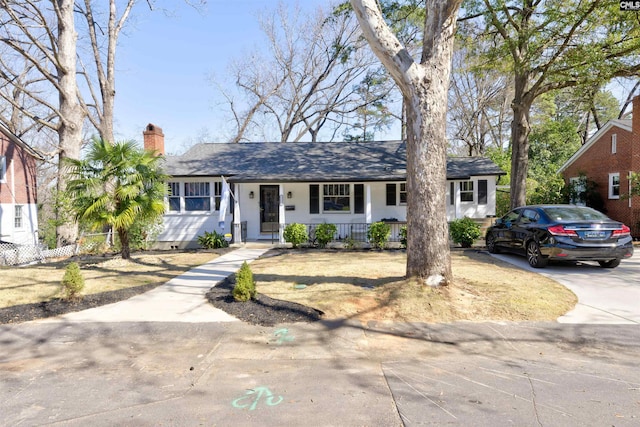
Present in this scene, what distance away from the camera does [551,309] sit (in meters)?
5.75

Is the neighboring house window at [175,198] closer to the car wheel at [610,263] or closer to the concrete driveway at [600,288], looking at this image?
the concrete driveway at [600,288]

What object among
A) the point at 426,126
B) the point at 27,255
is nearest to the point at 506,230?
the point at 426,126

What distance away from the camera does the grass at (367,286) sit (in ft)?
18.6

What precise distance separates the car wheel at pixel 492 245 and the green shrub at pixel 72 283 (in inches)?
426

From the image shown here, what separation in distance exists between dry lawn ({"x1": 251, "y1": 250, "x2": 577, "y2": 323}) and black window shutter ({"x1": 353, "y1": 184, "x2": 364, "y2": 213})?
6649mm

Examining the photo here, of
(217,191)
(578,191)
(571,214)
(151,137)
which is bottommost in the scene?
(571,214)

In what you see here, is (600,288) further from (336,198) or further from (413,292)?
(336,198)

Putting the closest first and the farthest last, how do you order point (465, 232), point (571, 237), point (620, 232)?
point (571, 237) → point (620, 232) → point (465, 232)

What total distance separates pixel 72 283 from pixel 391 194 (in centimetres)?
1238

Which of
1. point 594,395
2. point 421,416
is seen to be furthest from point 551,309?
point 421,416

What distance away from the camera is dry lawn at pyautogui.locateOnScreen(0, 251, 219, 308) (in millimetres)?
6852

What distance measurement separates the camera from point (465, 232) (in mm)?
12695

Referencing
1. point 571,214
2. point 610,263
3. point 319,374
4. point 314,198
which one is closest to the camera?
point 319,374

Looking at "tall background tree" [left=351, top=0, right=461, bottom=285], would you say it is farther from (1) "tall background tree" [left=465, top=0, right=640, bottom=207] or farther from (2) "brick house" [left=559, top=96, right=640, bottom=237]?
(2) "brick house" [left=559, top=96, right=640, bottom=237]
